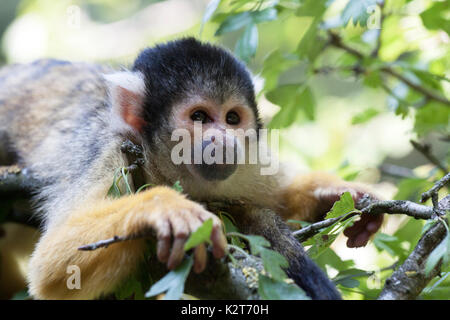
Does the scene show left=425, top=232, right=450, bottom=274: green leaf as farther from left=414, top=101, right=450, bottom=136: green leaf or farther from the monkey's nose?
left=414, top=101, right=450, bottom=136: green leaf

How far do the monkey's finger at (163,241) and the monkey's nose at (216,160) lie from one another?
1.00 meters

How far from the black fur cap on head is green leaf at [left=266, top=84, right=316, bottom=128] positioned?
0.35 metres

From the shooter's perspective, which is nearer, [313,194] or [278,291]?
[278,291]

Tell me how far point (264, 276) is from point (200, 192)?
55.0 inches

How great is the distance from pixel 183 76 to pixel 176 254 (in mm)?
1623

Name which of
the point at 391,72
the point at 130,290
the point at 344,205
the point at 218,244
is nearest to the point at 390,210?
the point at 344,205

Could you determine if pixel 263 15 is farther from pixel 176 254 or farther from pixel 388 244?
pixel 176 254

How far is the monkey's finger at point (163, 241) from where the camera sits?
1949mm

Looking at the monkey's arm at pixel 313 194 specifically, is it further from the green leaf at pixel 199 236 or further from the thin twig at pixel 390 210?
the green leaf at pixel 199 236

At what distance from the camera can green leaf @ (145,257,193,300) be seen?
5.73 ft

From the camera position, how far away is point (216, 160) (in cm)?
299

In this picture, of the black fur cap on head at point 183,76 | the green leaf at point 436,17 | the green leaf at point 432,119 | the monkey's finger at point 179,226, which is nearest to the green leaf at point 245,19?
the black fur cap on head at point 183,76
